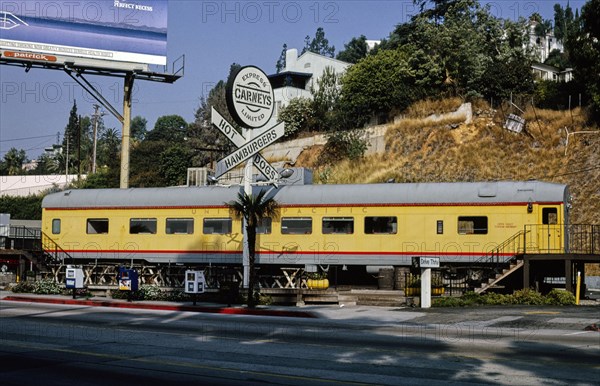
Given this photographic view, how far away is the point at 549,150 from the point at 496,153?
374 centimetres

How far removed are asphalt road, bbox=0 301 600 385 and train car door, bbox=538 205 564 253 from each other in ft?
17.2

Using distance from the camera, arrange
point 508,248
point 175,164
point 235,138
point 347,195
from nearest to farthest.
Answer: point 235,138 → point 508,248 → point 347,195 → point 175,164

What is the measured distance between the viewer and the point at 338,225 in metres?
30.6

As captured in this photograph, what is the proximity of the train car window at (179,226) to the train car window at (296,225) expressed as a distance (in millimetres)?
4378

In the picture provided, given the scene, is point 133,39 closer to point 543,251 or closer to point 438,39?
point 438,39

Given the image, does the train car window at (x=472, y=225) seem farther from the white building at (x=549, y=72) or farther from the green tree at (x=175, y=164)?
the white building at (x=549, y=72)

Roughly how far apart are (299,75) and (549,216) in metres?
62.4

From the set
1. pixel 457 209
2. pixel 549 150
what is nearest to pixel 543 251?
pixel 457 209

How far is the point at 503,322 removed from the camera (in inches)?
772

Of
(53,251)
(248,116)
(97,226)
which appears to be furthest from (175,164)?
(248,116)

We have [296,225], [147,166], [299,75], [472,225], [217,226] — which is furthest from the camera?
[147,166]

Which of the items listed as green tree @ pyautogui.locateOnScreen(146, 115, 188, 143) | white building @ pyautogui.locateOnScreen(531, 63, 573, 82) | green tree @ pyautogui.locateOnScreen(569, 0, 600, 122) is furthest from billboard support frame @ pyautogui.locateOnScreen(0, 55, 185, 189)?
green tree @ pyautogui.locateOnScreen(146, 115, 188, 143)

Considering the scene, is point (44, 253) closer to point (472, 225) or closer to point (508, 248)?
point (472, 225)

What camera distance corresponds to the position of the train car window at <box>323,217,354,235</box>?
30.4 meters
